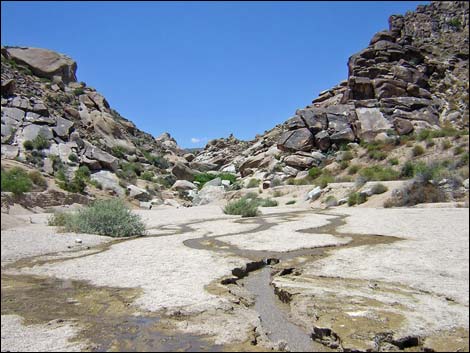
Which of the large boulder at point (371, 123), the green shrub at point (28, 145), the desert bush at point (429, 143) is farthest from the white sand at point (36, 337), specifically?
the large boulder at point (371, 123)

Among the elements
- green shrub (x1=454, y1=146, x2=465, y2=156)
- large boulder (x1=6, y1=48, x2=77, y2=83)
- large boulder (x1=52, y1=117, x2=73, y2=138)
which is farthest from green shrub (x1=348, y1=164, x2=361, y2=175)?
large boulder (x1=6, y1=48, x2=77, y2=83)

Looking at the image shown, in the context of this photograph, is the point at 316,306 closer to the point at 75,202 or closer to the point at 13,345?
the point at 13,345

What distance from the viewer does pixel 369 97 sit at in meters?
39.0

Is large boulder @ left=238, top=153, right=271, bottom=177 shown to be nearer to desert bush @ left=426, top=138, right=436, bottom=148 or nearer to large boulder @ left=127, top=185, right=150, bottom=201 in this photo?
desert bush @ left=426, top=138, right=436, bottom=148

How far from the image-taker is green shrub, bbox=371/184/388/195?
1903 centimetres

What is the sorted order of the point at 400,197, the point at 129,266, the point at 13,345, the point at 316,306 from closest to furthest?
the point at 13,345
the point at 316,306
the point at 129,266
the point at 400,197

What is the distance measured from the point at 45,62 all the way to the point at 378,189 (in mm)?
30366

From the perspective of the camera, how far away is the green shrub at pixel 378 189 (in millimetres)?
19031

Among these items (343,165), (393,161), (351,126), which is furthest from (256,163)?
(393,161)

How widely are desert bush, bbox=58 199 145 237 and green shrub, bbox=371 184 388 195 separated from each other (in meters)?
12.3

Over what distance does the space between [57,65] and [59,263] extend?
35.3m

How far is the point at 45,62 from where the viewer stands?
35.9 metres

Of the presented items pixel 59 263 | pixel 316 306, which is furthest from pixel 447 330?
pixel 59 263

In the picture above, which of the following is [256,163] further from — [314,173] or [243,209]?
[243,209]
